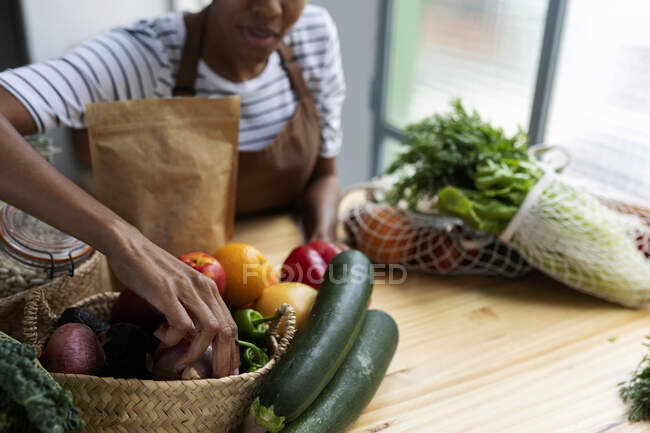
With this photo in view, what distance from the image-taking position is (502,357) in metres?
0.95

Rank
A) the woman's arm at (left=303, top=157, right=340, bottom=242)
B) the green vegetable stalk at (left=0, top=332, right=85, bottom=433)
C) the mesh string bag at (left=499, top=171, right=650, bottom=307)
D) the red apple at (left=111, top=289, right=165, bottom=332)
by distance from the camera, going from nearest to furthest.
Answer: the green vegetable stalk at (left=0, top=332, right=85, bottom=433) < the red apple at (left=111, top=289, right=165, bottom=332) < the mesh string bag at (left=499, top=171, right=650, bottom=307) < the woman's arm at (left=303, top=157, right=340, bottom=242)

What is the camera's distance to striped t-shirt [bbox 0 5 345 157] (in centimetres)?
96

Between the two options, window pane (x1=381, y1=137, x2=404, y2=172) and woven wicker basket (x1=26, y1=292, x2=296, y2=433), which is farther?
window pane (x1=381, y1=137, x2=404, y2=172)

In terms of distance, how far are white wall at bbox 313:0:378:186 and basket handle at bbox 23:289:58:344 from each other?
6.32 ft

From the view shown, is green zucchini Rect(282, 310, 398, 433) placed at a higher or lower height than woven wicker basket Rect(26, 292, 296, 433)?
lower

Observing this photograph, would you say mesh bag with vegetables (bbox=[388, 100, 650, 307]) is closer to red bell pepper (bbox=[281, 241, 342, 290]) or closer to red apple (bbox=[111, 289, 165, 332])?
red bell pepper (bbox=[281, 241, 342, 290])

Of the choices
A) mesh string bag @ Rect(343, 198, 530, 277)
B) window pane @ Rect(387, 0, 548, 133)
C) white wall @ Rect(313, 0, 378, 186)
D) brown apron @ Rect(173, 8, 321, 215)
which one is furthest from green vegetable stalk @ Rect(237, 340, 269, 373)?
white wall @ Rect(313, 0, 378, 186)

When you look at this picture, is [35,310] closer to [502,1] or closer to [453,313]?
[453,313]

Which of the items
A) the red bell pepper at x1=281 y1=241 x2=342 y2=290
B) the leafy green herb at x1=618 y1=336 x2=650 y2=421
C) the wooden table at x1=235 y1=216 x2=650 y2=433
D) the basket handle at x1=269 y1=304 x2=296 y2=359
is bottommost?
the wooden table at x1=235 y1=216 x2=650 y2=433

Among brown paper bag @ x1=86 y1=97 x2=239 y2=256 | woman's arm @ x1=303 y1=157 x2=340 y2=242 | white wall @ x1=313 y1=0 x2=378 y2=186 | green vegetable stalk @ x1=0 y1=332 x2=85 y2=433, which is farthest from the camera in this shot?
white wall @ x1=313 y1=0 x2=378 y2=186

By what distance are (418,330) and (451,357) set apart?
0.30 feet

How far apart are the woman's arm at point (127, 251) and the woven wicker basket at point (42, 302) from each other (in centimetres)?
13

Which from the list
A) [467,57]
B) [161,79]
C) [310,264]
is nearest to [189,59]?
[161,79]

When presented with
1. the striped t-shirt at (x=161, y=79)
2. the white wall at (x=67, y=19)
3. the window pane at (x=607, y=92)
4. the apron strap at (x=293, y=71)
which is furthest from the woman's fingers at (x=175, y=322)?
the white wall at (x=67, y=19)
